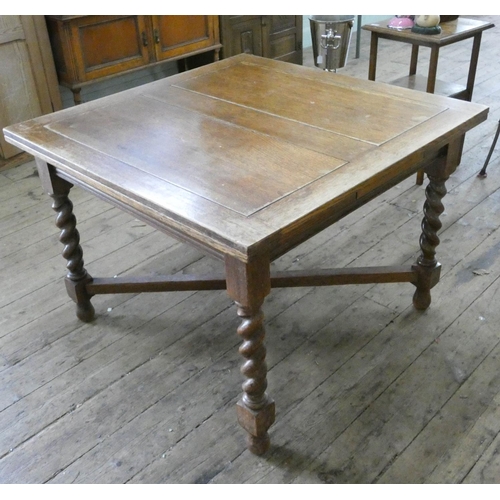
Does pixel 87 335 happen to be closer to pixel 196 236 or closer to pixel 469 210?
pixel 196 236

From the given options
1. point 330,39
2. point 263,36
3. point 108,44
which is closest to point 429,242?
point 330,39

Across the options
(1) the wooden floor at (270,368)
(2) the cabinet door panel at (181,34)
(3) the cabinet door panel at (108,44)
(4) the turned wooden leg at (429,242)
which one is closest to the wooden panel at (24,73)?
(3) the cabinet door panel at (108,44)

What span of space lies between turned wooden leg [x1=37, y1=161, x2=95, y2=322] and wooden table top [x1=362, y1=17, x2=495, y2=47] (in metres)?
1.73

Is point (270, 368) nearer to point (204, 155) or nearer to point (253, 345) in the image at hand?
point (253, 345)

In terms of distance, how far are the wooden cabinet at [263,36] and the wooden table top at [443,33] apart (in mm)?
1076

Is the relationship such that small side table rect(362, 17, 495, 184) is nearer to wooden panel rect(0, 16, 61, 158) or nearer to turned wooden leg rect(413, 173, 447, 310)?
turned wooden leg rect(413, 173, 447, 310)

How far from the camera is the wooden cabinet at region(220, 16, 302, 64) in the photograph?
364 centimetres

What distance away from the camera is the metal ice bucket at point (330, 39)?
10.6 ft

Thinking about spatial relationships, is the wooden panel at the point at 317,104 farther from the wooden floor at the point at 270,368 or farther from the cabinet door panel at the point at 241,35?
the cabinet door panel at the point at 241,35

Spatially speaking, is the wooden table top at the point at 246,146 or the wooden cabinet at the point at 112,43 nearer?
the wooden table top at the point at 246,146

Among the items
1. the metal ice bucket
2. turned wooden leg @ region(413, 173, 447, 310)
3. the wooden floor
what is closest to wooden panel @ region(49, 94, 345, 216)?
turned wooden leg @ region(413, 173, 447, 310)

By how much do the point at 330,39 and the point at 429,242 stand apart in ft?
5.86
